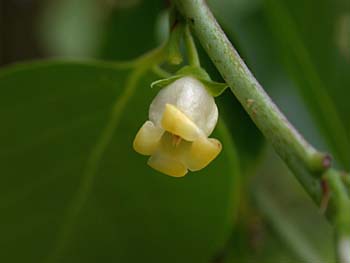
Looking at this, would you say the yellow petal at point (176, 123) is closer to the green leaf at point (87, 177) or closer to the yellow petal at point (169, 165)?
the yellow petal at point (169, 165)

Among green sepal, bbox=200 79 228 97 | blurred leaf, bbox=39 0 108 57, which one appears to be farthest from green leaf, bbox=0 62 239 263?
blurred leaf, bbox=39 0 108 57

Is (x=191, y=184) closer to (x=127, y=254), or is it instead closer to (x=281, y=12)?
(x=127, y=254)

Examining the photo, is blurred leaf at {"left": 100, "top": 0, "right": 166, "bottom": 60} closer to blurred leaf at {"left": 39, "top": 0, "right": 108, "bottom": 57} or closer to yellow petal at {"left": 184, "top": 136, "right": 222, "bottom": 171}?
blurred leaf at {"left": 39, "top": 0, "right": 108, "bottom": 57}

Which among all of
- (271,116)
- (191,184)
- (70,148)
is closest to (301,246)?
(191,184)

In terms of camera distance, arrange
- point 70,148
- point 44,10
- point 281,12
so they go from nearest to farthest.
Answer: point 70,148, point 281,12, point 44,10

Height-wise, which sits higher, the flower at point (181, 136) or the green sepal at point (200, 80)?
the green sepal at point (200, 80)

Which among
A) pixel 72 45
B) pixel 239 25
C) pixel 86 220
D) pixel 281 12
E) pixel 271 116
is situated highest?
pixel 72 45

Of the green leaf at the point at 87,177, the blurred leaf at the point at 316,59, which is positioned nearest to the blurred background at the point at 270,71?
the blurred leaf at the point at 316,59
